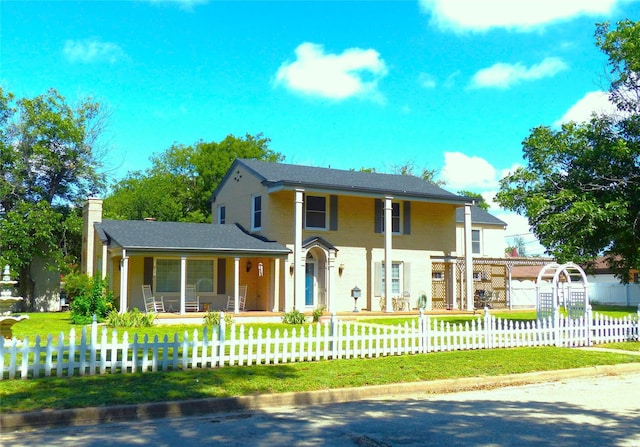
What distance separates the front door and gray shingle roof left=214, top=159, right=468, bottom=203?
3632 mm

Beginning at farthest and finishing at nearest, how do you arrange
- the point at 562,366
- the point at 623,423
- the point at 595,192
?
→ 1. the point at 595,192
2. the point at 562,366
3. the point at 623,423

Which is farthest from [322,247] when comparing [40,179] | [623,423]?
[623,423]

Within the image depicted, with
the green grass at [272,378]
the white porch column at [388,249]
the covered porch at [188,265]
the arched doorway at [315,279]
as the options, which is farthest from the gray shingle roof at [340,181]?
the green grass at [272,378]

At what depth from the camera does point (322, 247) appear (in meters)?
27.1

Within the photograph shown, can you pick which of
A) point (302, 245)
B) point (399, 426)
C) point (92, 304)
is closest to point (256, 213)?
point (302, 245)

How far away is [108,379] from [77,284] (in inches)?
590

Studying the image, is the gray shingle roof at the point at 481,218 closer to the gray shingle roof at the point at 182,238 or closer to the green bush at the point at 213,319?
the gray shingle roof at the point at 182,238

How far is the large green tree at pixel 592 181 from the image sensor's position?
17.0m

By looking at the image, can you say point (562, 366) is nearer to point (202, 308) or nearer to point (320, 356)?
point (320, 356)

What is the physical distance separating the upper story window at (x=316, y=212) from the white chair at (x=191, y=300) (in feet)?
18.8

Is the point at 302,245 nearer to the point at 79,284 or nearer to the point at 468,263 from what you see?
the point at 468,263

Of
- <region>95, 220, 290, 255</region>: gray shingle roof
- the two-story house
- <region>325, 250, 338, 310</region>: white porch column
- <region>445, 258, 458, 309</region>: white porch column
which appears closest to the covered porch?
<region>95, 220, 290, 255</region>: gray shingle roof

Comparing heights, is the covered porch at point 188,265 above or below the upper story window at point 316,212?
A: below

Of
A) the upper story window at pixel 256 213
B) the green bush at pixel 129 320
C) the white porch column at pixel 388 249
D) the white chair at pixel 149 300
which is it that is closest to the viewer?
the green bush at pixel 129 320
